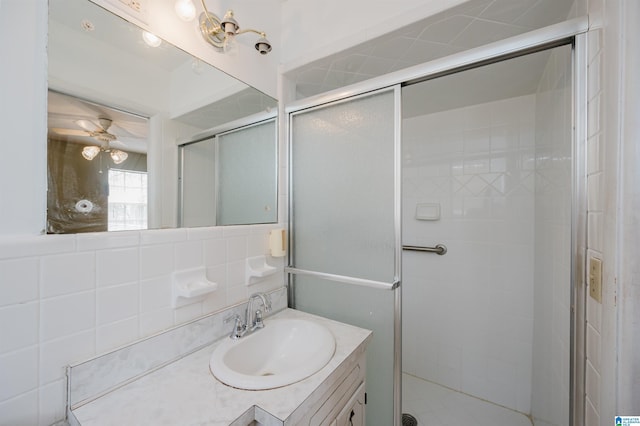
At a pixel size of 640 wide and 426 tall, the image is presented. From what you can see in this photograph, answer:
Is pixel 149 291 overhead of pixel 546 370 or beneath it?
overhead

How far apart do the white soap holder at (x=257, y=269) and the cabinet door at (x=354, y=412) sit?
66 centimetres

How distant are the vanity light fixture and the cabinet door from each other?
5.04ft

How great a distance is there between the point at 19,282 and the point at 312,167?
1.16 metres

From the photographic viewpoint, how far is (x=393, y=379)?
1164mm

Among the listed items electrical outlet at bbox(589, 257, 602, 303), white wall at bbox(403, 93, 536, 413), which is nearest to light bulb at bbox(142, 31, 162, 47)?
electrical outlet at bbox(589, 257, 602, 303)

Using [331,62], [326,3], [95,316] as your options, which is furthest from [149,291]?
[326,3]

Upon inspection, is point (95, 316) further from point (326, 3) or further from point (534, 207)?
point (534, 207)

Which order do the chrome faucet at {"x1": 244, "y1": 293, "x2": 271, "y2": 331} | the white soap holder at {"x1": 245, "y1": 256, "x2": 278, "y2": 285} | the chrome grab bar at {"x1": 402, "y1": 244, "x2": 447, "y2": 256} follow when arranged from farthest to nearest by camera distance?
the chrome grab bar at {"x1": 402, "y1": 244, "x2": 447, "y2": 256} < the white soap holder at {"x1": 245, "y1": 256, "x2": 278, "y2": 285} < the chrome faucet at {"x1": 244, "y1": 293, "x2": 271, "y2": 331}

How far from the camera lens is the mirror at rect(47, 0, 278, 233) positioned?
0.70m

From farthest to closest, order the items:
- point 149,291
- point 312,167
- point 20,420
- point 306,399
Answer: point 312,167, point 149,291, point 306,399, point 20,420

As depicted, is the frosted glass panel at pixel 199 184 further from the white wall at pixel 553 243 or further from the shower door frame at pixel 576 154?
the white wall at pixel 553 243

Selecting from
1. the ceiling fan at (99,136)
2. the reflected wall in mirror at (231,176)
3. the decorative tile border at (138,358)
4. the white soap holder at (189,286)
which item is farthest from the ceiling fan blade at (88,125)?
the decorative tile border at (138,358)

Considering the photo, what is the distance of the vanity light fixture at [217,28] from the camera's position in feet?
3.10

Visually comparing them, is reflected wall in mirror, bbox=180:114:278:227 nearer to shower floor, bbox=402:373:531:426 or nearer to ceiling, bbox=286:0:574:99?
ceiling, bbox=286:0:574:99
